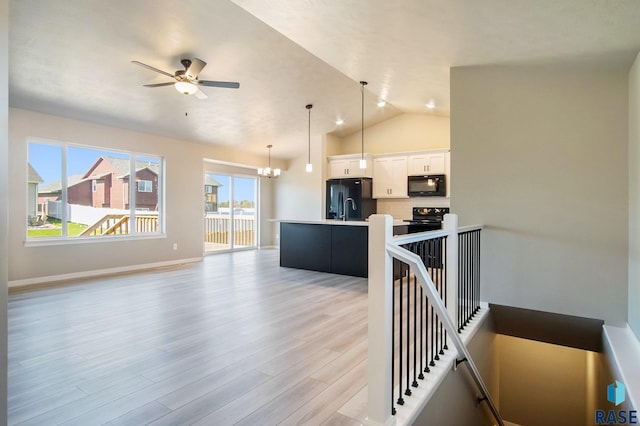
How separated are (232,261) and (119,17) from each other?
5109 mm

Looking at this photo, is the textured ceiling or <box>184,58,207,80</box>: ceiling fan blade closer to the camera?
the textured ceiling

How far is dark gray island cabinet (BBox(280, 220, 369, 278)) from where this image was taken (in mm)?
5824

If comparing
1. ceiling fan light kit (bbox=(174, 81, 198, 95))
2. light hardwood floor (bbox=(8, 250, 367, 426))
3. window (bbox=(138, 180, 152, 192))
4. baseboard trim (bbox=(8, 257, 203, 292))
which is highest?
ceiling fan light kit (bbox=(174, 81, 198, 95))

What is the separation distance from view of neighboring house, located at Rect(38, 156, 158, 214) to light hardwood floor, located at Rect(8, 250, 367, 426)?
65.3 inches

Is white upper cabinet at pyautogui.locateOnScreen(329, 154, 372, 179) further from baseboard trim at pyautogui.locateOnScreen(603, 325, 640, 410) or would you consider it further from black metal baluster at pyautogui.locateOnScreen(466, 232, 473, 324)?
baseboard trim at pyautogui.locateOnScreen(603, 325, 640, 410)

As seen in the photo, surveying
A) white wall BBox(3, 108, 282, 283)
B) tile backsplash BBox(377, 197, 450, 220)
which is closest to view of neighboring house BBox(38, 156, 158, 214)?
white wall BBox(3, 108, 282, 283)

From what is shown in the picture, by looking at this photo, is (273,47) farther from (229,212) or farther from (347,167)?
(229,212)

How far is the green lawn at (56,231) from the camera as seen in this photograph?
5215 mm

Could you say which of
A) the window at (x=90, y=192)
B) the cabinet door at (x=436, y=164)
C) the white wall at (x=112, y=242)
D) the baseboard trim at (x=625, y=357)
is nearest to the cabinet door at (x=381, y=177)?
the cabinet door at (x=436, y=164)

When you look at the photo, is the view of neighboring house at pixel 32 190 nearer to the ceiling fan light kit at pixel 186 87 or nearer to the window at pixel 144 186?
the window at pixel 144 186

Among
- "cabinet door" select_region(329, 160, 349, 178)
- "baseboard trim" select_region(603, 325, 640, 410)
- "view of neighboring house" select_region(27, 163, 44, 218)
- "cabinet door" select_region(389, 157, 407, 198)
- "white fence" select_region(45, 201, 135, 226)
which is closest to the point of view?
"baseboard trim" select_region(603, 325, 640, 410)

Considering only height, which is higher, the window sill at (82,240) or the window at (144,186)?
the window at (144,186)

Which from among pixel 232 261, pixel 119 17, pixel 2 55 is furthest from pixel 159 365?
pixel 232 261

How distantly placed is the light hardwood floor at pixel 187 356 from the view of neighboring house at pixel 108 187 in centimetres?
166
